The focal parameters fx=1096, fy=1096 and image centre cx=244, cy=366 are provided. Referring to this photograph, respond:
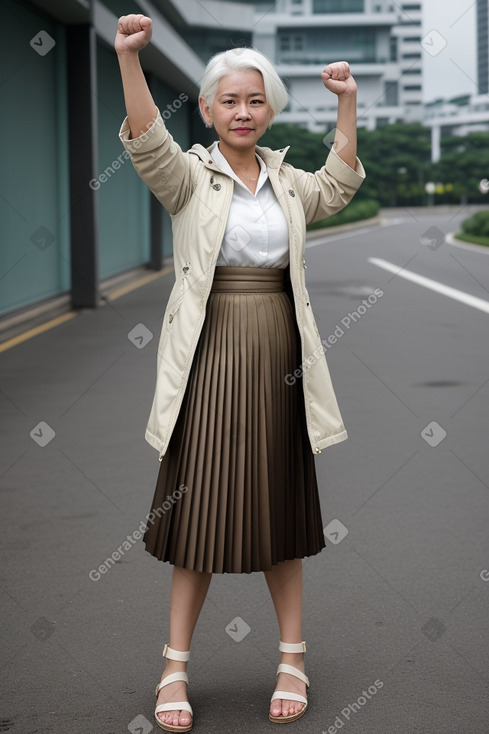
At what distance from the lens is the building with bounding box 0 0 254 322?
12516 mm

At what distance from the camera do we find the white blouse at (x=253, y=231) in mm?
3074

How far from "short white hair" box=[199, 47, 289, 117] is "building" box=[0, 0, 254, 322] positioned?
9301mm

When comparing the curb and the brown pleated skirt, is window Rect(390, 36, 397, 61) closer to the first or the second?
the curb

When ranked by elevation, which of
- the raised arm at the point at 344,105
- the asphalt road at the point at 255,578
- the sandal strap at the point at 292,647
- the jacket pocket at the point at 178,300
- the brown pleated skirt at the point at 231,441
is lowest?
the asphalt road at the point at 255,578

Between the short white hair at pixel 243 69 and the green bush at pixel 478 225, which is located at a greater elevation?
the short white hair at pixel 243 69

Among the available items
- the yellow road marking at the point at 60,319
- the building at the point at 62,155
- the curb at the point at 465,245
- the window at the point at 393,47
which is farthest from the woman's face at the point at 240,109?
the window at the point at 393,47

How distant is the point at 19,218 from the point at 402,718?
10443 millimetres

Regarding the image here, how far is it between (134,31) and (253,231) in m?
0.64

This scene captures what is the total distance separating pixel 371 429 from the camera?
23.4ft

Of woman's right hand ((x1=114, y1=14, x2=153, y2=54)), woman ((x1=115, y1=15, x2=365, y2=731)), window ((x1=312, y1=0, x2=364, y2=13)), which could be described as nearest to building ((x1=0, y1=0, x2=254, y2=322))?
woman ((x1=115, y1=15, x2=365, y2=731))

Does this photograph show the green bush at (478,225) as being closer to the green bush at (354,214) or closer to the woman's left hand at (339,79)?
the green bush at (354,214)

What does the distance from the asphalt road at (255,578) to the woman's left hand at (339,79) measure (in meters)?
1.79

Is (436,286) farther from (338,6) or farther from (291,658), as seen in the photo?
(338,6)

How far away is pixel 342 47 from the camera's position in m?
67.4
